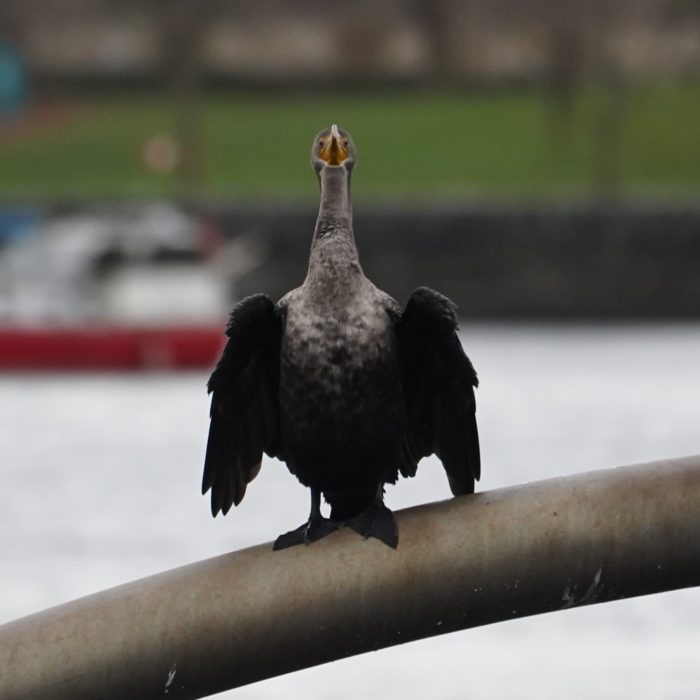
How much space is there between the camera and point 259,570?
3.48m

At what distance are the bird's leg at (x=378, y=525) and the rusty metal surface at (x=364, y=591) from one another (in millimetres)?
31

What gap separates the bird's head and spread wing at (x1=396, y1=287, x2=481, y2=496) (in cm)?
46

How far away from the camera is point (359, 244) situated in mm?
27875

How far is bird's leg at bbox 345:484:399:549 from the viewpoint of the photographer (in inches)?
141

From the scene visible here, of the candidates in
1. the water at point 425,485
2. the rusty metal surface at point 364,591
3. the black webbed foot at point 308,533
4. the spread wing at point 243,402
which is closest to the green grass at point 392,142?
the water at point 425,485

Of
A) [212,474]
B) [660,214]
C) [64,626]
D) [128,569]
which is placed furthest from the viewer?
[660,214]

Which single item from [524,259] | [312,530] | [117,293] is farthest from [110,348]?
[312,530]

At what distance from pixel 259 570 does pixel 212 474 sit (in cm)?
106

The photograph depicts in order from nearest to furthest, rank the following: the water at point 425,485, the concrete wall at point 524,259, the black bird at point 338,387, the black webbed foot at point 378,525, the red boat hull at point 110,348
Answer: the black webbed foot at point 378,525 → the black bird at point 338,387 → the water at point 425,485 → the red boat hull at point 110,348 → the concrete wall at point 524,259

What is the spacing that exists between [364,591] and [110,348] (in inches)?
854

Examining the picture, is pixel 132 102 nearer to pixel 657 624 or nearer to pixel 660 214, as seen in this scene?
pixel 660 214

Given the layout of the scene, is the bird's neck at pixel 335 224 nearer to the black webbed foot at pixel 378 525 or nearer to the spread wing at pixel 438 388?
the spread wing at pixel 438 388

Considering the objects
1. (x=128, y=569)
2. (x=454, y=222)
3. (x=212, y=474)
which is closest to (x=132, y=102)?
(x=454, y=222)

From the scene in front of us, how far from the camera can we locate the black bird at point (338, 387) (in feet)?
14.6
